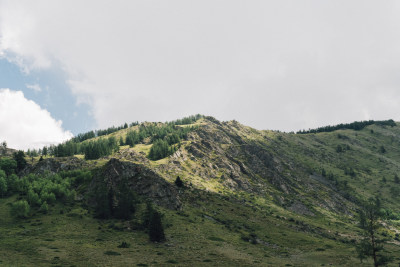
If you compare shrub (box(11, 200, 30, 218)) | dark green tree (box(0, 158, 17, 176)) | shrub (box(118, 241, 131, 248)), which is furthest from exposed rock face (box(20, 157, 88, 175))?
shrub (box(118, 241, 131, 248))

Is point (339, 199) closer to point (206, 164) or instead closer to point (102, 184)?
point (206, 164)

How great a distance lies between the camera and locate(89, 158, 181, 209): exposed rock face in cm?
10606

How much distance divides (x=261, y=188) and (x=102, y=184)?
115m

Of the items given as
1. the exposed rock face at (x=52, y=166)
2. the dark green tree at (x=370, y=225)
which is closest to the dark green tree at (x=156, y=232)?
the dark green tree at (x=370, y=225)

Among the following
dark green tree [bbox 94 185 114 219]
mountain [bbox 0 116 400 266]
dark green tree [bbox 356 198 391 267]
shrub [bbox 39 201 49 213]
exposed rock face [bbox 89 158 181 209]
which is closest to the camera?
dark green tree [bbox 356 198 391 267]

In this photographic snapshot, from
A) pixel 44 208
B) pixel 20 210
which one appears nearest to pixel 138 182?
pixel 44 208

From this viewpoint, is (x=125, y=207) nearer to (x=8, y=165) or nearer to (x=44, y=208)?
(x=44, y=208)

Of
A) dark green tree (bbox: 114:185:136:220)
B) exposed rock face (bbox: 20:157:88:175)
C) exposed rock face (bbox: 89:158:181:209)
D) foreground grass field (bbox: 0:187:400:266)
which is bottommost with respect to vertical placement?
foreground grass field (bbox: 0:187:400:266)

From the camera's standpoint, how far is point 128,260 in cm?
4912

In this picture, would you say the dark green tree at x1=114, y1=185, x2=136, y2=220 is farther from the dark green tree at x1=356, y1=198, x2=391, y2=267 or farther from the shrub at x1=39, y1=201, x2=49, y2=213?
the dark green tree at x1=356, y1=198, x2=391, y2=267

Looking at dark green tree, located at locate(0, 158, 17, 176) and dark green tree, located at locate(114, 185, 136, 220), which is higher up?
dark green tree, located at locate(0, 158, 17, 176)

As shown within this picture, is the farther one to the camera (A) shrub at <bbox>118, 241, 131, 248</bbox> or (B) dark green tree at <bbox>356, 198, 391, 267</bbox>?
(A) shrub at <bbox>118, 241, 131, 248</bbox>

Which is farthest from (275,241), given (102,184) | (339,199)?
(339,199)

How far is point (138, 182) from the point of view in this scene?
113188 millimetres
